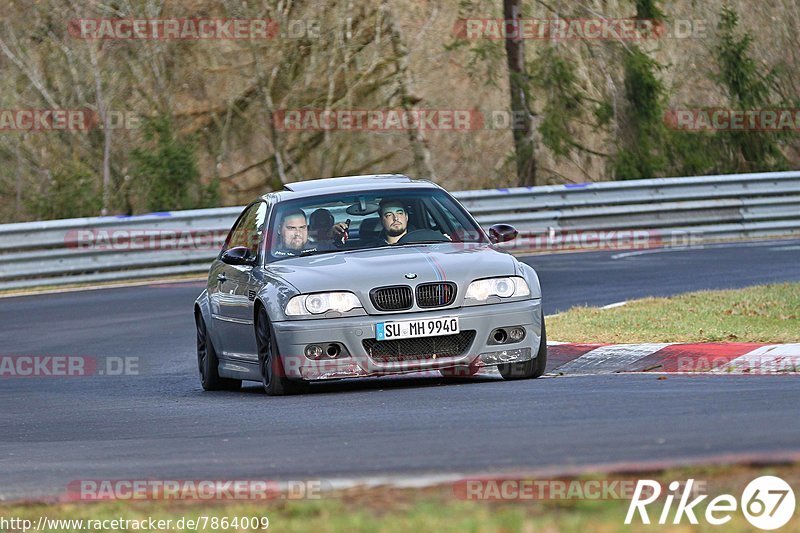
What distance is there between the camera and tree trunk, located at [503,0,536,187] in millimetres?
30844

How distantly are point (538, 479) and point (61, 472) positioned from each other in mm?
2686

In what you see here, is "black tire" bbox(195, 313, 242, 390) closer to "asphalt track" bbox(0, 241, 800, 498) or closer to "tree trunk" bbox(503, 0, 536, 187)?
"asphalt track" bbox(0, 241, 800, 498)

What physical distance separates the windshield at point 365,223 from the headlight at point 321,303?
0.92 m

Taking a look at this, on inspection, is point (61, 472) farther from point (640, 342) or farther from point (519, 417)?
point (640, 342)

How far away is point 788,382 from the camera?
30.2ft

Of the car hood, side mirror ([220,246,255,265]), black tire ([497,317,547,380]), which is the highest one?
the car hood

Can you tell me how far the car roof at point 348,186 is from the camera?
38.6 ft

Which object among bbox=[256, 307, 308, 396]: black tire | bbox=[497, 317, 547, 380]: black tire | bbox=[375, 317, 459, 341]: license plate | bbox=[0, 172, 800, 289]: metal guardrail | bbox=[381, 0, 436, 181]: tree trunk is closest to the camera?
bbox=[375, 317, 459, 341]: license plate

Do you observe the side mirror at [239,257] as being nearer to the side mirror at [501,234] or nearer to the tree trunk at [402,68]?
the side mirror at [501,234]

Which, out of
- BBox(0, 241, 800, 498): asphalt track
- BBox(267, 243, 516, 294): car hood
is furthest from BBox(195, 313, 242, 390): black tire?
BBox(267, 243, 516, 294): car hood

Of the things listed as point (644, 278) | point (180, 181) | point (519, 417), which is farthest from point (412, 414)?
point (180, 181)

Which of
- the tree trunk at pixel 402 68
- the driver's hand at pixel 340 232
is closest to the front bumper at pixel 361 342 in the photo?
the driver's hand at pixel 340 232

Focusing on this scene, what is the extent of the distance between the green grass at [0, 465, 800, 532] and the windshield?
212 inches

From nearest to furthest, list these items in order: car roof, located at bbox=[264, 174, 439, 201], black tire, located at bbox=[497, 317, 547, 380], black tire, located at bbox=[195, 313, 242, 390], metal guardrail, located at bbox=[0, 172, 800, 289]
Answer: black tire, located at bbox=[497, 317, 547, 380] < car roof, located at bbox=[264, 174, 439, 201] < black tire, located at bbox=[195, 313, 242, 390] < metal guardrail, located at bbox=[0, 172, 800, 289]
